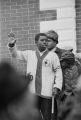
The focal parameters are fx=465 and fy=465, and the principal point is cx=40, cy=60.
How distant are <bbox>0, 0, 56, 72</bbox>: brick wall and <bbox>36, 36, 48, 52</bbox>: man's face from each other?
2.39m

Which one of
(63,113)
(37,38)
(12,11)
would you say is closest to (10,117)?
(63,113)

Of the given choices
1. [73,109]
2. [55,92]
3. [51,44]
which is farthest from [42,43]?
[73,109]

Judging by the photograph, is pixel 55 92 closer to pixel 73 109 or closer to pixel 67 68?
pixel 67 68

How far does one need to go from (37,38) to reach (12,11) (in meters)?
2.82

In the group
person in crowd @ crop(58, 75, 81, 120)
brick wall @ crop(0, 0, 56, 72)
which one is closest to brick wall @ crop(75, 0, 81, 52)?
brick wall @ crop(0, 0, 56, 72)

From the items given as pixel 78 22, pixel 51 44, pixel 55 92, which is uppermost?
pixel 78 22

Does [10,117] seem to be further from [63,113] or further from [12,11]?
[12,11]

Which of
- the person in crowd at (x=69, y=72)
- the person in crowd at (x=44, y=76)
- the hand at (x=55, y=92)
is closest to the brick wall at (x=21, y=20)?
the person in crowd at (x=69, y=72)

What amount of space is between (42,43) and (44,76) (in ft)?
1.71

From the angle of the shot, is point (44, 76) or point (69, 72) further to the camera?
point (69, 72)

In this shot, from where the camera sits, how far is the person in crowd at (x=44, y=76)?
21.4ft

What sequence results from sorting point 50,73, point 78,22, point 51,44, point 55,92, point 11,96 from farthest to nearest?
point 78,22 < point 51,44 < point 50,73 < point 55,92 < point 11,96

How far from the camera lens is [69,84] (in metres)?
6.69

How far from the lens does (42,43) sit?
22.1ft
